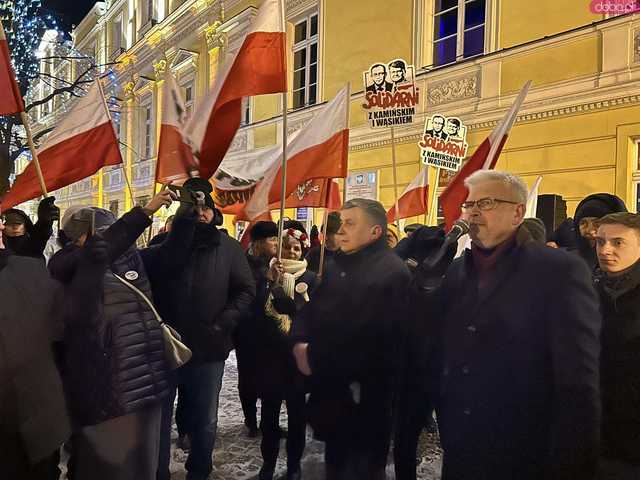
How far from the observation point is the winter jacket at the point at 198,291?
305 cm

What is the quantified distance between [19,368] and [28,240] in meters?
2.50

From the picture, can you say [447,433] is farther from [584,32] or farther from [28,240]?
[584,32]

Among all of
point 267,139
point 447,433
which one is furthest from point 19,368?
point 267,139

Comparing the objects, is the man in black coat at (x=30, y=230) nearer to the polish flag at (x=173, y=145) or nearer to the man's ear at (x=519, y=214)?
the polish flag at (x=173, y=145)

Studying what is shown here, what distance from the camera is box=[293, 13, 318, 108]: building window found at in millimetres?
11812

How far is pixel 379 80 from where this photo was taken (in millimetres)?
6062

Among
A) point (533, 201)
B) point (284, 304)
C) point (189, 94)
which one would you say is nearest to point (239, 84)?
point (284, 304)

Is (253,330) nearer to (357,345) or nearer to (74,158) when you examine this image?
(357,345)

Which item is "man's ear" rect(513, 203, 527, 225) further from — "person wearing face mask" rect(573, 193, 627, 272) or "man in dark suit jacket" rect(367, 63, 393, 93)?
"man in dark suit jacket" rect(367, 63, 393, 93)

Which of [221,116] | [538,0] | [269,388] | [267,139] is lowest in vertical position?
[269,388]

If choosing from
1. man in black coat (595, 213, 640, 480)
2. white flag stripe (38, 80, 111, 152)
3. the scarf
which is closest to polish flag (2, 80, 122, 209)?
white flag stripe (38, 80, 111, 152)

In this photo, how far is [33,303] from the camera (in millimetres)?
1710

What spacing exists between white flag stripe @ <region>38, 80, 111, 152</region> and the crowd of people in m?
1.24

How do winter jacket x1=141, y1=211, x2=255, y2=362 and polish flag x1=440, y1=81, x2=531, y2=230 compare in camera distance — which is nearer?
winter jacket x1=141, y1=211, x2=255, y2=362
